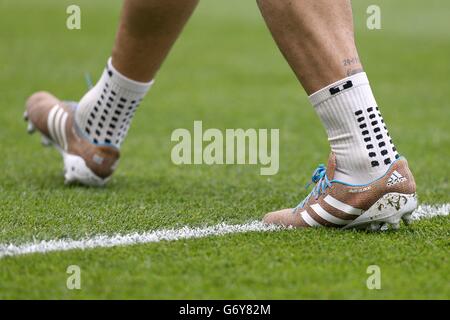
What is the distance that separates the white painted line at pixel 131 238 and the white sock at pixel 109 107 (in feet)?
2.51

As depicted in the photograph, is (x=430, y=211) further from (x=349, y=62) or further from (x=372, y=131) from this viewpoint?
→ (x=349, y=62)

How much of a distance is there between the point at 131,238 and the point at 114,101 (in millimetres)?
913

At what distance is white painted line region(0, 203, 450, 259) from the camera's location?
233 cm

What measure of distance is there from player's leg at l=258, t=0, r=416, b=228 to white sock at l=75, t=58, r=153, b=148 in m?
0.81

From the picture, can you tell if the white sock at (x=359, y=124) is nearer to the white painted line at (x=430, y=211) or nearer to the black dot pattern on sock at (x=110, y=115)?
the white painted line at (x=430, y=211)

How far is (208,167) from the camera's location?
153 inches

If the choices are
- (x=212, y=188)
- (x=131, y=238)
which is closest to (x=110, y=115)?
(x=212, y=188)

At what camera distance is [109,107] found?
329 cm

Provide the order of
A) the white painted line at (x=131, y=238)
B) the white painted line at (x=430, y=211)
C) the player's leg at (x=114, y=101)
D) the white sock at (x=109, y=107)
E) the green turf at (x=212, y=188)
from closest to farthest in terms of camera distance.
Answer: the green turf at (x=212, y=188) < the white painted line at (x=131, y=238) < the white painted line at (x=430, y=211) < the player's leg at (x=114, y=101) < the white sock at (x=109, y=107)

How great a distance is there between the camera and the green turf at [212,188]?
6.80ft

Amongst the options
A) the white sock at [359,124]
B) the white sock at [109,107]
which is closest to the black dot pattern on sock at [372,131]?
the white sock at [359,124]

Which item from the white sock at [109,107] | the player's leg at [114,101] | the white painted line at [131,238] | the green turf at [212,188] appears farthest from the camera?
the white sock at [109,107]

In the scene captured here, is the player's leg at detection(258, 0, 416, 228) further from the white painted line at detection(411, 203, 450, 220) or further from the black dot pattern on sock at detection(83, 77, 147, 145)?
the black dot pattern on sock at detection(83, 77, 147, 145)

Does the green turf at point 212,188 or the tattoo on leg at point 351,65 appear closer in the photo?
the green turf at point 212,188
